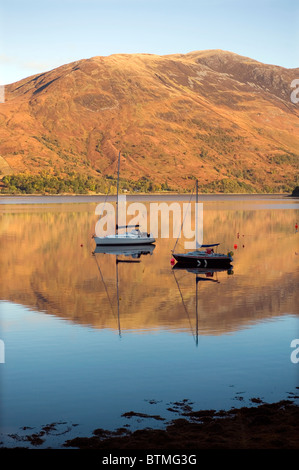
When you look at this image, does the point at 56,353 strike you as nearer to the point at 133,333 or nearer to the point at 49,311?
the point at 133,333

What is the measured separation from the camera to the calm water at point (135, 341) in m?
16.1

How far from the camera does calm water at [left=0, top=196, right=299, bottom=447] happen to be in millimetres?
16125

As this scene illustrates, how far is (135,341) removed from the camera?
76.8 ft

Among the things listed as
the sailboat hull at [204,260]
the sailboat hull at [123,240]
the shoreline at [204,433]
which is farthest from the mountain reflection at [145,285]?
the shoreline at [204,433]

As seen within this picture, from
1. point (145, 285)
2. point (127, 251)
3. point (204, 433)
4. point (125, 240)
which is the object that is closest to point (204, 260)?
point (145, 285)

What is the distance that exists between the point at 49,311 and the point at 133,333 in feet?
20.4

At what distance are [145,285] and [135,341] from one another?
15027 millimetres

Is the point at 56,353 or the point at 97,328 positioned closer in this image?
the point at 56,353

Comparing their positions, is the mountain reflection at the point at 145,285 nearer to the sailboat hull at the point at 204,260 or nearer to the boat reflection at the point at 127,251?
the boat reflection at the point at 127,251

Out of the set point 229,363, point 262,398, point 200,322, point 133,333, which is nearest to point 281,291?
point 200,322

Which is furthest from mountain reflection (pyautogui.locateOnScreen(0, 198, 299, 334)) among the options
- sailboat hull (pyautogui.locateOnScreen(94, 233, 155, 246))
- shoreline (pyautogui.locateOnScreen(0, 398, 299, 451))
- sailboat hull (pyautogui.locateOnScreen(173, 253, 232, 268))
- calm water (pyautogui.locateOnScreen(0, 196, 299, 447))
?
shoreline (pyautogui.locateOnScreen(0, 398, 299, 451))

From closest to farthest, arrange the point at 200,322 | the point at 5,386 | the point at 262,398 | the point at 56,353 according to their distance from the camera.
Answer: the point at 262,398 < the point at 5,386 < the point at 56,353 < the point at 200,322

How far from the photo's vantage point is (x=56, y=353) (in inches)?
846

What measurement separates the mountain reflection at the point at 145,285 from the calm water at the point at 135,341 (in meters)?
0.07
